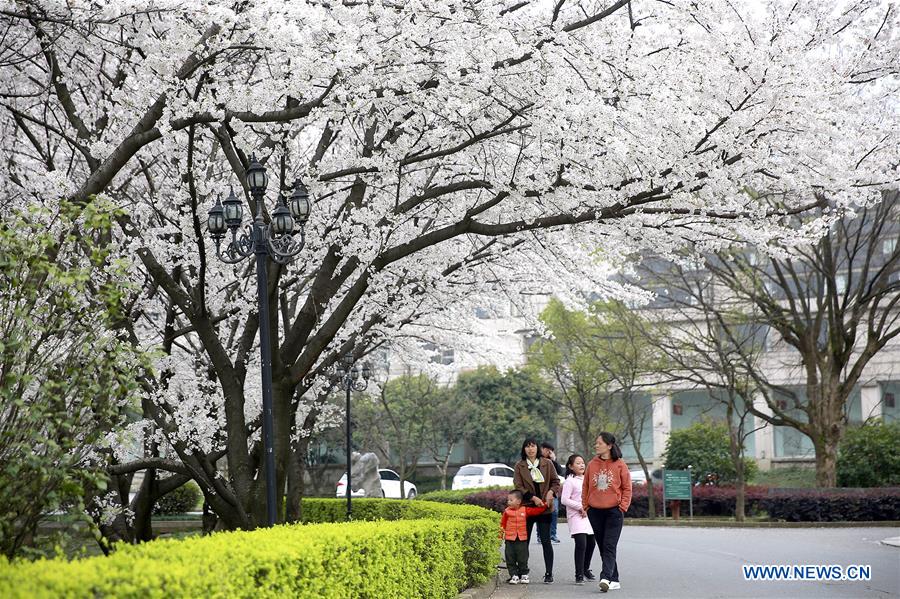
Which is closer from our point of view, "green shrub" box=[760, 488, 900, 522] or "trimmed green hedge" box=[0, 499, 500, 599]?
"trimmed green hedge" box=[0, 499, 500, 599]

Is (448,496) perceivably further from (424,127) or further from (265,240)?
(265,240)

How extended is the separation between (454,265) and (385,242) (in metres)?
2.31

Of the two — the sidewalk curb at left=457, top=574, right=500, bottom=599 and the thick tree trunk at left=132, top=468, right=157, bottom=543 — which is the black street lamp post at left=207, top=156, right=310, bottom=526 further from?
the thick tree trunk at left=132, top=468, right=157, bottom=543

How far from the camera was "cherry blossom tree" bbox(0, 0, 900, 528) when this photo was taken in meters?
9.27

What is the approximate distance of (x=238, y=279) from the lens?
13.5 m

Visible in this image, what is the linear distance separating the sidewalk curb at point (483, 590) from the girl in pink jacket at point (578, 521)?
1.00 m

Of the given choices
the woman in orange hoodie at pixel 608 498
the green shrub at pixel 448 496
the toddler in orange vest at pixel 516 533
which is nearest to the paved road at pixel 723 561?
the toddler in orange vest at pixel 516 533

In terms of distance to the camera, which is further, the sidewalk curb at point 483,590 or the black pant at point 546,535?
the black pant at point 546,535

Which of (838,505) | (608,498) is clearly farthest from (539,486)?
(838,505)

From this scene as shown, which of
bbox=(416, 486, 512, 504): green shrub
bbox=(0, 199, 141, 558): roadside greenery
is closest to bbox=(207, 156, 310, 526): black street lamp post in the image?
bbox=(0, 199, 141, 558): roadside greenery

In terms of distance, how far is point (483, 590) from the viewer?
35.4 feet

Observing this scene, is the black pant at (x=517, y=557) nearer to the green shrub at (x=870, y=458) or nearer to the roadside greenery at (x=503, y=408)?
the green shrub at (x=870, y=458)

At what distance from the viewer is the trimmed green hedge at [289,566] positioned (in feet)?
14.7

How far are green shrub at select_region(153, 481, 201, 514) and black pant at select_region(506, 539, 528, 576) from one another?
19064 mm
